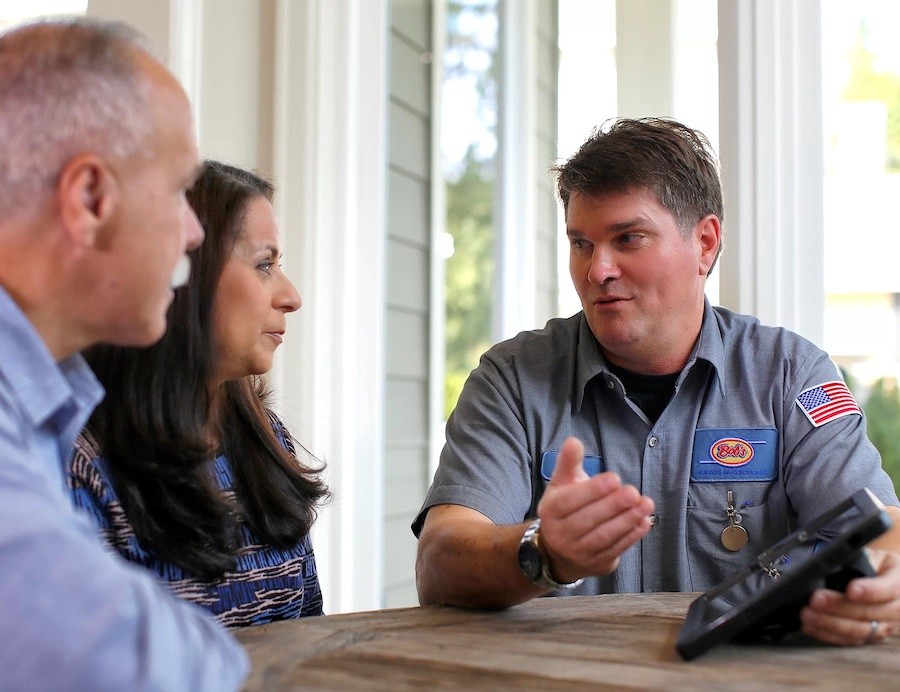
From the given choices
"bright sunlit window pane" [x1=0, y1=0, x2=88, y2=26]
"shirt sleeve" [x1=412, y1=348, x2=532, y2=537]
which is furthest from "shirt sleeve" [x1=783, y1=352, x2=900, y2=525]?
"bright sunlit window pane" [x1=0, y1=0, x2=88, y2=26]

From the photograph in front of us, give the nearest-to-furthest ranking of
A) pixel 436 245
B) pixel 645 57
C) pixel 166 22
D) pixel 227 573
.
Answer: pixel 227 573 < pixel 166 22 < pixel 645 57 < pixel 436 245

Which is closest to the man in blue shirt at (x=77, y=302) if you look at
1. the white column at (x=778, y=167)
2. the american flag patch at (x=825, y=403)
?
the american flag patch at (x=825, y=403)

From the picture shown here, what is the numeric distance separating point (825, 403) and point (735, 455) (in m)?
0.19

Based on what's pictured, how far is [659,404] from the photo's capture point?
1.90 m

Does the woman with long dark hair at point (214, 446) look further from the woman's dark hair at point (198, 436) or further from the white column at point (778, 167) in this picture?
the white column at point (778, 167)

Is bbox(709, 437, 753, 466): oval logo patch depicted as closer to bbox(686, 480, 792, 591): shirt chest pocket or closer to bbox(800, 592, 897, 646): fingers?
Result: bbox(686, 480, 792, 591): shirt chest pocket

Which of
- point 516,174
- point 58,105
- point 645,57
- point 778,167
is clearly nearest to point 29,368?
point 58,105

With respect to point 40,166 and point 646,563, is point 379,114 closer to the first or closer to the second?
point 646,563

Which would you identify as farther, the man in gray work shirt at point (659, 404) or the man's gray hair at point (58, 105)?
the man in gray work shirt at point (659, 404)

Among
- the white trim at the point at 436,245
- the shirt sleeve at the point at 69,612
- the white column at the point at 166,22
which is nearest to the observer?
the shirt sleeve at the point at 69,612

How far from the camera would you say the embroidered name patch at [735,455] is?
177 centimetres

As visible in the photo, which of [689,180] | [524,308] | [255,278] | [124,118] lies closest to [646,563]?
[689,180]

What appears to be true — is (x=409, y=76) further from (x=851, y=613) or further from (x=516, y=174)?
(x=851, y=613)

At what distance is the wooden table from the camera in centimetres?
95
